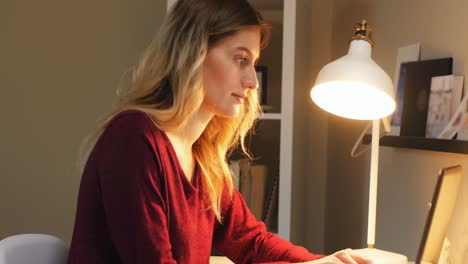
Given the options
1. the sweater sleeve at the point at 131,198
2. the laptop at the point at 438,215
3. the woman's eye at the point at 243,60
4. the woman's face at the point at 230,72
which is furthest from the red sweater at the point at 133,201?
the laptop at the point at 438,215

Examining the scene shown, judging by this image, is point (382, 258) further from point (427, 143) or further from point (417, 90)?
point (417, 90)

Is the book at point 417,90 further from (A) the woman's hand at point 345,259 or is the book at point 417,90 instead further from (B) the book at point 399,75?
(A) the woman's hand at point 345,259

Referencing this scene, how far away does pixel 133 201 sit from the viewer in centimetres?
111

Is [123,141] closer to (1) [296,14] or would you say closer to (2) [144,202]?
(2) [144,202]

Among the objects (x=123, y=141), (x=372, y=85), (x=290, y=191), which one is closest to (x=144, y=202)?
(x=123, y=141)

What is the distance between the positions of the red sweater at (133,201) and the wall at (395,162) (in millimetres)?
712

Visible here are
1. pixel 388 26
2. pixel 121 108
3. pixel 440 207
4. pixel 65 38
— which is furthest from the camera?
pixel 65 38

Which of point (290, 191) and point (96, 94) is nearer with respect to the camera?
point (290, 191)

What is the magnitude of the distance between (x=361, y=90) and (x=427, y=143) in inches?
11.8

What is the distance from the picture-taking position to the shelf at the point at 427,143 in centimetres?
130

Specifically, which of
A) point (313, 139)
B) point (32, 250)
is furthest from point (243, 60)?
point (313, 139)

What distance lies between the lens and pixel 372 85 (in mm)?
1139

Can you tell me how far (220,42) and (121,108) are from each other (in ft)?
0.93

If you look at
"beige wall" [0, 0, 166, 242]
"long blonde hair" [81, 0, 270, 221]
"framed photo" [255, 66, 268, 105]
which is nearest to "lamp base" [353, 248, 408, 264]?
"long blonde hair" [81, 0, 270, 221]
